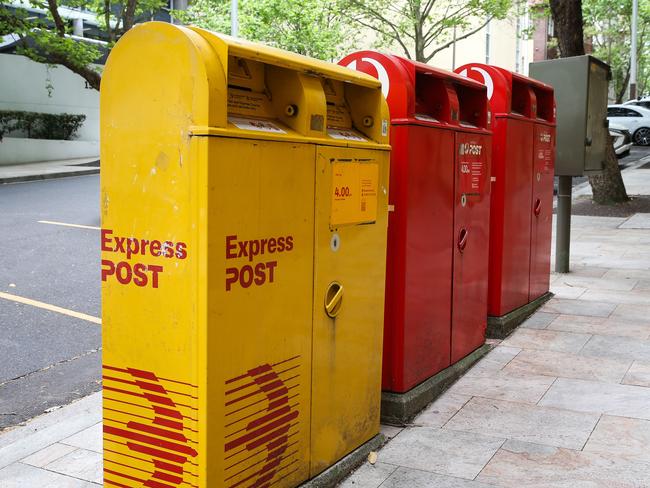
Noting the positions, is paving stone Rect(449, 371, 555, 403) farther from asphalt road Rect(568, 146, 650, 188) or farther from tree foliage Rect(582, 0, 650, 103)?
tree foliage Rect(582, 0, 650, 103)

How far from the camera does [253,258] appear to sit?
2.89m

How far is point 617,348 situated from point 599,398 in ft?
3.90

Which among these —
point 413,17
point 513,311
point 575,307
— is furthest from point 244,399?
point 413,17

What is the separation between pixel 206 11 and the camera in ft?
115

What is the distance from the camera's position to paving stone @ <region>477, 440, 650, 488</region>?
3516 millimetres

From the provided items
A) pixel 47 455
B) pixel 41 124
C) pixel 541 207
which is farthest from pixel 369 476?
pixel 41 124

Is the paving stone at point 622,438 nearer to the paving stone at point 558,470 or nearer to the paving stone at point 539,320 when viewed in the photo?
the paving stone at point 558,470

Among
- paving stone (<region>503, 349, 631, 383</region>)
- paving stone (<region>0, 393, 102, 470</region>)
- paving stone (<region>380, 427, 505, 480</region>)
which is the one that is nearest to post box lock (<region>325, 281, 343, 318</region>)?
paving stone (<region>380, 427, 505, 480</region>)

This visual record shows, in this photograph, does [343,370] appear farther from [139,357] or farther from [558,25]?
[558,25]

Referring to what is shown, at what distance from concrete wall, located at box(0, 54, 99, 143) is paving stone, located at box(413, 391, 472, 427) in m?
23.6

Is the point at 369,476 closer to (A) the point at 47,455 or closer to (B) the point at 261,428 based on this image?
(B) the point at 261,428

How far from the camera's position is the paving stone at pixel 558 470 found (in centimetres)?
352

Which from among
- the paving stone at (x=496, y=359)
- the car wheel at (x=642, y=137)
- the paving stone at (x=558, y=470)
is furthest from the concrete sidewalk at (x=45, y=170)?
the car wheel at (x=642, y=137)

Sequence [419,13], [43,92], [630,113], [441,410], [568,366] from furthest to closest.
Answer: [419,13] < [630,113] < [43,92] < [568,366] < [441,410]
